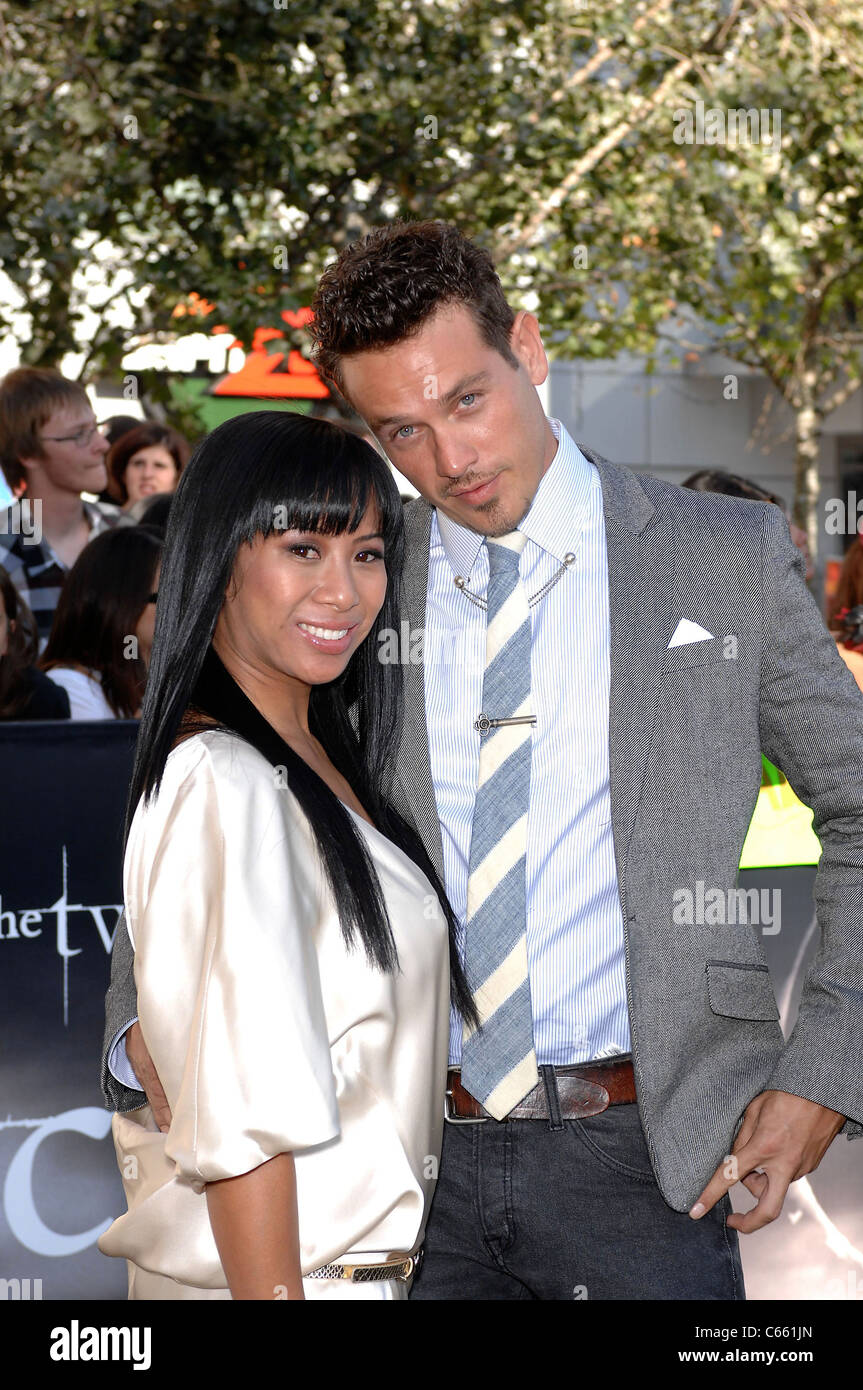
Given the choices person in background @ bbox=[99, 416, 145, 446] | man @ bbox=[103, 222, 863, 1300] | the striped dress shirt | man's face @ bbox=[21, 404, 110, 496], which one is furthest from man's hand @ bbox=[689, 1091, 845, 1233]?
person in background @ bbox=[99, 416, 145, 446]

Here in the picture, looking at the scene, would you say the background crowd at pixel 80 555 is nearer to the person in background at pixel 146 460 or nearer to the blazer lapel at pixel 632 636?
the person in background at pixel 146 460

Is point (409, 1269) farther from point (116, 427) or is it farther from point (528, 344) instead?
point (116, 427)

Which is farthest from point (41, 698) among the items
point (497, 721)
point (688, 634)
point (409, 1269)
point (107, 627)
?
point (409, 1269)

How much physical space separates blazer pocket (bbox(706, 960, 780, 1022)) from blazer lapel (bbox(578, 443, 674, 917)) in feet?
0.51

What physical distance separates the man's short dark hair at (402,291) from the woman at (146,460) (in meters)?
3.98

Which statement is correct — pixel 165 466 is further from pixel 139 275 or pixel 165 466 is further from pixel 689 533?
pixel 689 533

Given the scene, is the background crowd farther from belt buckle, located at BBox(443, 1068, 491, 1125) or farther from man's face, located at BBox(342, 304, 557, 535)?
belt buckle, located at BBox(443, 1068, 491, 1125)

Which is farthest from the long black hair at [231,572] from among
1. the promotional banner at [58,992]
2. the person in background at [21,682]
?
the person in background at [21,682]

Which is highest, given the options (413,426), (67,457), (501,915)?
(67,457)

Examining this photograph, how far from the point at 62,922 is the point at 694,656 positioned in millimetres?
1745

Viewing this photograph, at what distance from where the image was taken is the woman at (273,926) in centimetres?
177

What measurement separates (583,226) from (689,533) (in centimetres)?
711

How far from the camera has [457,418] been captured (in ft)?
7.75

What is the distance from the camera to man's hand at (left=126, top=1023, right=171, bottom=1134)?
2.16 m
